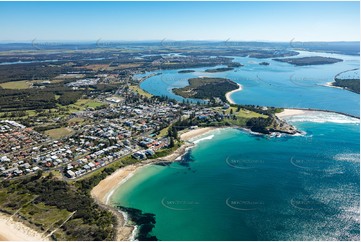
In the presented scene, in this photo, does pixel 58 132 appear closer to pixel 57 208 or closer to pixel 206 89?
pixel 57 208

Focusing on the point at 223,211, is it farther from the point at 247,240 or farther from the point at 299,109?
the point at 299,109

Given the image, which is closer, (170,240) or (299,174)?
(170,240)

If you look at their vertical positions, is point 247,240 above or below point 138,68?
below

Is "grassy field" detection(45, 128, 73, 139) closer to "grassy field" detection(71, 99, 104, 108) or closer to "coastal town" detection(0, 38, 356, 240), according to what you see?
"coastal town" detection(0, 38, 356, 240)

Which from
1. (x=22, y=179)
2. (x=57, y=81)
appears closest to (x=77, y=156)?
(x=22, y=179)

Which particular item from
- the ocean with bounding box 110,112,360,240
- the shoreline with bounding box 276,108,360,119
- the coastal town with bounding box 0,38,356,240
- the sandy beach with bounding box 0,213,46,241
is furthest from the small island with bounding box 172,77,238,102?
the sandy beach with bounding box 0,213,46,241

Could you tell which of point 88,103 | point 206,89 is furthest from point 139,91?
point 206,89

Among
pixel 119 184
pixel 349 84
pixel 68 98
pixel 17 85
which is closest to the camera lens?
pixel 119 184
